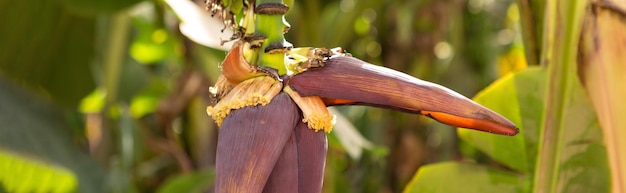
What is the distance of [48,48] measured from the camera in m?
1.28

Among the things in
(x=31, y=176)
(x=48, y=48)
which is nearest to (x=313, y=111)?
(x=31, y=176)

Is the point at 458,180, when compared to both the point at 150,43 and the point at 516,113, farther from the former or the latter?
the point at 150,43

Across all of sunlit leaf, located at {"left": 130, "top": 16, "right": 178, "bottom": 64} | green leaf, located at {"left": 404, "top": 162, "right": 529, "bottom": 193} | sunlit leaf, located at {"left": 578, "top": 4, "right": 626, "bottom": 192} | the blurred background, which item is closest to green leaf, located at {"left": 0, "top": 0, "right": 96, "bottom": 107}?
the blurred background

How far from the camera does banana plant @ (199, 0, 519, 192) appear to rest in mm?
293

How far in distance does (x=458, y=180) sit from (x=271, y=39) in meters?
0.26

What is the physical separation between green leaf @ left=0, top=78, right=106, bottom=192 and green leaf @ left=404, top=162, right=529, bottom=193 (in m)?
0.57

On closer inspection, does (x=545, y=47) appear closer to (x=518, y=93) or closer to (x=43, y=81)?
(x=518, y=93)

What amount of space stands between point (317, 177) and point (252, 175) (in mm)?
33

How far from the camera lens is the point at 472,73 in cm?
164

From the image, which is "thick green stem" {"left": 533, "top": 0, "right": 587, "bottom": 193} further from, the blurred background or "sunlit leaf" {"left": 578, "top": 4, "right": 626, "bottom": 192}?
the blurred background

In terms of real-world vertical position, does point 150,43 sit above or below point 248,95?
below

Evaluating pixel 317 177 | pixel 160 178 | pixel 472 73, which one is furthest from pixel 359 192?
pixel 317 177

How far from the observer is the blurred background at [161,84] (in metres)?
1.06

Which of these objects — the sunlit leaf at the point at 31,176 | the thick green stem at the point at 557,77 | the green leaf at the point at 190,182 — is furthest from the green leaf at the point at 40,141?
the thick green stem at the point at 557,77
